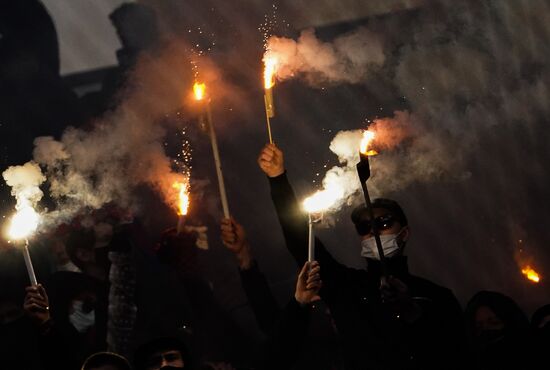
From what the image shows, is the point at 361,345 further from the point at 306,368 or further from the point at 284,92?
the point at 284,92

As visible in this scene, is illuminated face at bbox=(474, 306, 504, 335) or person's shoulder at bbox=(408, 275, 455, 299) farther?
illuminated face at bbox=(474, 306, 504, 335)

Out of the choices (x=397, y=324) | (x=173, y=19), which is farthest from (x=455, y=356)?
(x=173, y=19)

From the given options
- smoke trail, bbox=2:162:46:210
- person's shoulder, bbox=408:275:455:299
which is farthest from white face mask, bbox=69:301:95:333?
person's shoulder, bbox=408:275:455:299

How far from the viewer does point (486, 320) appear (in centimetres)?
436

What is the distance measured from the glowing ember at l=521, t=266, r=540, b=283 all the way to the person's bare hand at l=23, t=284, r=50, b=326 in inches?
267

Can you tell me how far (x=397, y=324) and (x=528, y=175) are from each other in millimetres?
5851

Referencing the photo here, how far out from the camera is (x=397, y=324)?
3.62 m

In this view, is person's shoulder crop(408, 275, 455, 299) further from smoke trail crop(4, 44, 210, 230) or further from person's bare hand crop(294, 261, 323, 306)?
smoke trail crop(4, 44, 210, 230)

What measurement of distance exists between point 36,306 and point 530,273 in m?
6.93

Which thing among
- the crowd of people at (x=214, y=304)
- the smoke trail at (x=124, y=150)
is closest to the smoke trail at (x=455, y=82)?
the smoke trail at (x=124, y=150)

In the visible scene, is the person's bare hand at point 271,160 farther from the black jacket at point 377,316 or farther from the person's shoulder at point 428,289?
the person's shoulder at point 428,289

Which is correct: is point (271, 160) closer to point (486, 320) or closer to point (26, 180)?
point (486, 320)

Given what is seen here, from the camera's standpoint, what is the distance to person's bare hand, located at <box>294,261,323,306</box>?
3.59 m

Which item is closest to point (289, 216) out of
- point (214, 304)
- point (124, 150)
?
point (214, 304)
